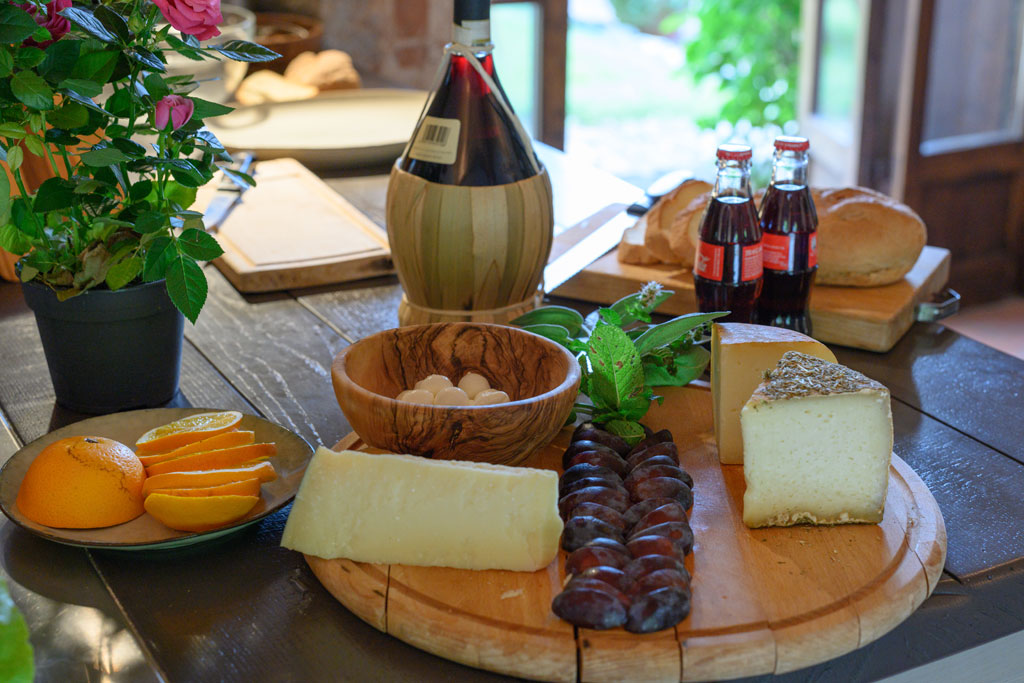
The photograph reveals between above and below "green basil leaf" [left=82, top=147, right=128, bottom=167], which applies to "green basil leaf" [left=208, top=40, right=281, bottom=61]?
above

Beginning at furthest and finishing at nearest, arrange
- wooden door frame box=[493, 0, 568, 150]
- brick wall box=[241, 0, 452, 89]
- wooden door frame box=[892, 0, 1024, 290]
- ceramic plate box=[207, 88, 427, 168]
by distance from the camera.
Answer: wooden door frame box=[892, 0, 1024, 290] → wooden door frame box=[493, 0, 568, 150] → brick wall box=[241, 0, 452, 89] → ceramic plate box=[207, 88, 427, 168]

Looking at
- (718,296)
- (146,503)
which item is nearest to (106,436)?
(146,503)

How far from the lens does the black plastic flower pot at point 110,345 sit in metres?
0.99

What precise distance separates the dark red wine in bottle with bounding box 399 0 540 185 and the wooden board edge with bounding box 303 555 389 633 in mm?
480

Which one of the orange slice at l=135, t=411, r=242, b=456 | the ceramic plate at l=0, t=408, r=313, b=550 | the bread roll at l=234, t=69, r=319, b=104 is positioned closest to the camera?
the ceramic plate at l=0, t=408, r=313, b=550

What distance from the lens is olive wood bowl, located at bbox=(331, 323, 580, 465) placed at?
823 millimetres

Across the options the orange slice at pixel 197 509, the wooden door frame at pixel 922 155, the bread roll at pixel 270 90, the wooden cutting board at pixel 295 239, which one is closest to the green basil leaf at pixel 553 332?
the orange slice at pixel 197 509

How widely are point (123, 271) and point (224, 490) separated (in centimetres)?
28

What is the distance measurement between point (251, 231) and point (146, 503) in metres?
0.81

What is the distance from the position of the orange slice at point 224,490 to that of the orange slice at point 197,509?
0.04ft

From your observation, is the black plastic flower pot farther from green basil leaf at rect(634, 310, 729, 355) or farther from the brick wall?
the brick wall

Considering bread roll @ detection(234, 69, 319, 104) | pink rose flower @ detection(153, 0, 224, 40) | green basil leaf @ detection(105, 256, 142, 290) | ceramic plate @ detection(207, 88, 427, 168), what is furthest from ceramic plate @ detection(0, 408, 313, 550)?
bread roll @ detection(234, 69, 319, 104)

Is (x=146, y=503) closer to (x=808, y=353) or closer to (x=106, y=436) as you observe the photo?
(x=106, y=436)

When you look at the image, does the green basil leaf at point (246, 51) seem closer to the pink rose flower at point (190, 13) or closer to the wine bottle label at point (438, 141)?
the pink rose flower at point (190, 13)
